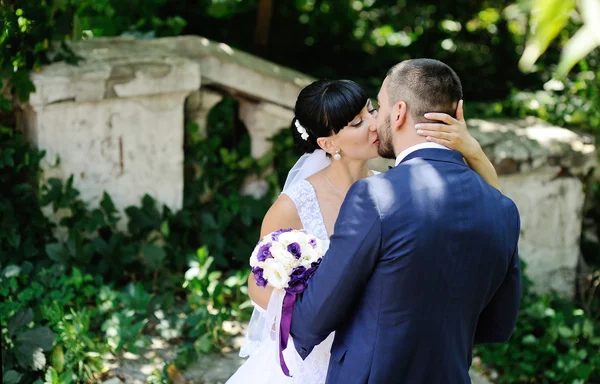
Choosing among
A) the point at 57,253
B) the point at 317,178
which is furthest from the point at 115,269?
the point at 317,178

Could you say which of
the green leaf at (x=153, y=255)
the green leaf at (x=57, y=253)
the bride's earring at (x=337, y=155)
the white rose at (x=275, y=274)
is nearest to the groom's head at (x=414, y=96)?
the white rose at (x=275, y=274)

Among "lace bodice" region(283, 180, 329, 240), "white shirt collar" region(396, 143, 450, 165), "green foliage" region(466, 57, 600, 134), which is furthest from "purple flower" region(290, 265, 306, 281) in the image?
"green foliage" region(466, 57, 600, 134)

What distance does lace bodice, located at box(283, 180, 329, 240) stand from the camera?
283cm

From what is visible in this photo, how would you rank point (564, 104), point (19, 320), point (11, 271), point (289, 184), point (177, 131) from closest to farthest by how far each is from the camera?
1. point (289, 184)
2. point (19, 320)
3. point (11, 271)
4. point (177, 131)
5. point (564, 104)

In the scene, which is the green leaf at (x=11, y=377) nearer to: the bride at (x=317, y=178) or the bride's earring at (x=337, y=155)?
the bride at (x=317, y=178)

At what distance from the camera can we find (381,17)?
7.89 metres

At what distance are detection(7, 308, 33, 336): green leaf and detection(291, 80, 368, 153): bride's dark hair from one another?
1770 mm

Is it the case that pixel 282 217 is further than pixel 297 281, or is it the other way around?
pixel 282 217

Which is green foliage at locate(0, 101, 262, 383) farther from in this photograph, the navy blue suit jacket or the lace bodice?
the navy blue suit jacket

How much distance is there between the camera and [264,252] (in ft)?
7.20

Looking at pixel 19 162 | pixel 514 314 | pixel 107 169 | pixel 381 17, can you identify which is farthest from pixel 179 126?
pixel 381 17

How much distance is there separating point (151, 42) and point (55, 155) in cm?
116

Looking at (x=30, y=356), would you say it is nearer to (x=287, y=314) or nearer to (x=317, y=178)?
(x=317, y=178)

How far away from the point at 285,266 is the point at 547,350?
2777 mm
